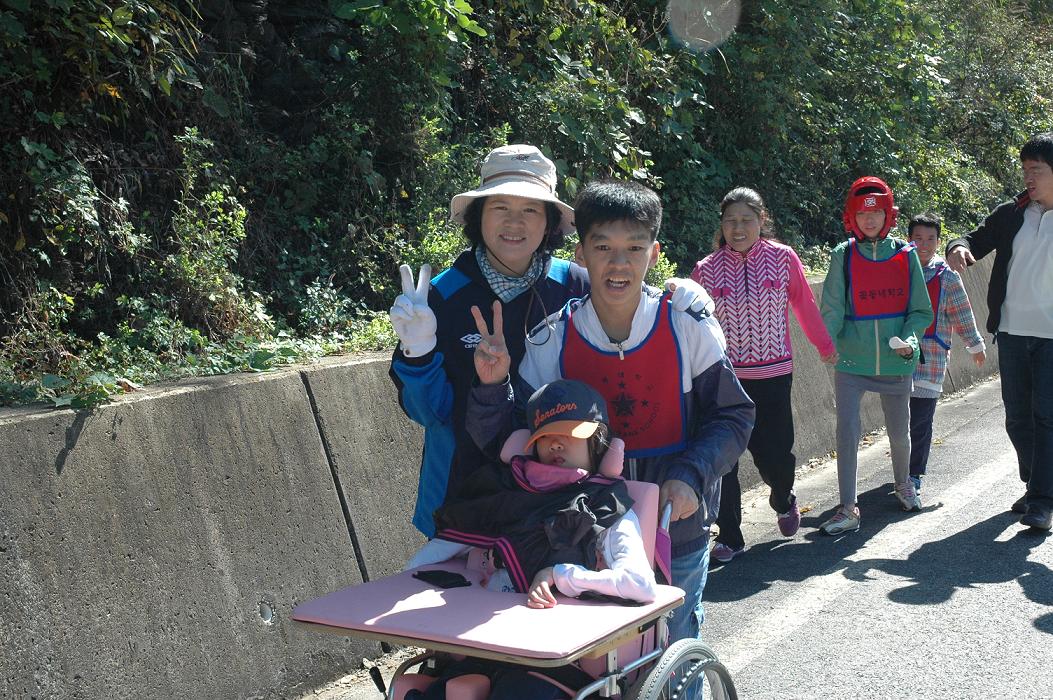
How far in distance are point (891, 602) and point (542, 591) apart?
3.17 m

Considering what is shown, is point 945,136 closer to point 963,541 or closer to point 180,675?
point 963,541

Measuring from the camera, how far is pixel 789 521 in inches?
261

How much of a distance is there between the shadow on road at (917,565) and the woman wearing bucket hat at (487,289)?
8.02 feet

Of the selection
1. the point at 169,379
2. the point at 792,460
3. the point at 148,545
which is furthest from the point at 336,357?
the point at 792,460

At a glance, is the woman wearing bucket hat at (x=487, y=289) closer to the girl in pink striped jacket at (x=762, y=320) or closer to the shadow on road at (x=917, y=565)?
the shadow on road at (x=917, y=565)

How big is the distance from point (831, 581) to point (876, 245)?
2231 mm

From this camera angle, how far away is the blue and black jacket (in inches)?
145

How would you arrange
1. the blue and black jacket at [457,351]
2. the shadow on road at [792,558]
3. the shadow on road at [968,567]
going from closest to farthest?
the blue and black jacket at [457,351] < the shadow on road at [968,567] < the shadow on road at [792,558]

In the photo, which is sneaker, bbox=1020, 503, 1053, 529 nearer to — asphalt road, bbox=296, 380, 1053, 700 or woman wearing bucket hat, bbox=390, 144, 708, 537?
asphalt road, bbox=296, 380, 1053, 700

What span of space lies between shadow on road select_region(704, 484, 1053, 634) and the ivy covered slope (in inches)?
91.9

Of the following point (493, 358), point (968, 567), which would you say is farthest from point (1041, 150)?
point (493, 358)

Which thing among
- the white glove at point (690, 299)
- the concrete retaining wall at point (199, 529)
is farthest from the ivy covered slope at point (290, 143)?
the white glove at point (690, 299)

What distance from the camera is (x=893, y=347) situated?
687 cm

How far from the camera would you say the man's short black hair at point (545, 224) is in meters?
3.86
